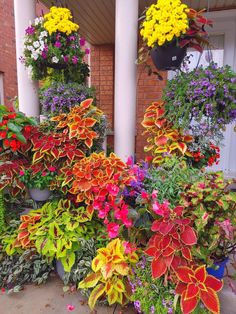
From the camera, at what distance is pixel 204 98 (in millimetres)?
1796

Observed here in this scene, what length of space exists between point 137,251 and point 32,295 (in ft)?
2.68

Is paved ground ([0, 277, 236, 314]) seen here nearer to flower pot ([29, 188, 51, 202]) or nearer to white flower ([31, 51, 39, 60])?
flower pot ([29, 188, 51, 202])

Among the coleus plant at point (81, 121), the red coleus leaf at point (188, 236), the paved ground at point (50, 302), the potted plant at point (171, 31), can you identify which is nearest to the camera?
the red coleus leaf at point (188, 236)

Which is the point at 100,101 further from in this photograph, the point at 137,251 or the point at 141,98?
the point at 137,251

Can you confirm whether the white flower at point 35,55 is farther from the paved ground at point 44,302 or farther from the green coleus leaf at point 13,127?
the paved ground at point 44,302

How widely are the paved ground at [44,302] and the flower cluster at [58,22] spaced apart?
2.07 meters

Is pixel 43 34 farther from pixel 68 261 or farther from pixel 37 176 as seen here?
pixel 68 261

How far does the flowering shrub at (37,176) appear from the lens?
1985 millimetres

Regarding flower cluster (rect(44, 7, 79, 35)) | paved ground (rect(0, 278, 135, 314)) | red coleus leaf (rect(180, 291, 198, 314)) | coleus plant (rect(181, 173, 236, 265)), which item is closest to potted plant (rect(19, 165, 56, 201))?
paved ground (rect(0, 278, 135, 314))

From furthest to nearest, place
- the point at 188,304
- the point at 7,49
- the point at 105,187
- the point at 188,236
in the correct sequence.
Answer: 1. the point at 7,49
2. the point at 105,187
3. the point at 188,236
4. the point at 188,304

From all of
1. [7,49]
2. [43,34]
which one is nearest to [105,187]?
[43,34]

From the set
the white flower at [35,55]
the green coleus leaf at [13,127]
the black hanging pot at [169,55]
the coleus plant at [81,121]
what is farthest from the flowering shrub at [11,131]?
the black hanging pot at [169,55]

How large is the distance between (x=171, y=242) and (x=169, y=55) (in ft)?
4.61

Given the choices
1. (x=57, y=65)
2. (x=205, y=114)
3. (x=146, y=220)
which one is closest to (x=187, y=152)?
(x=205, y=114)
